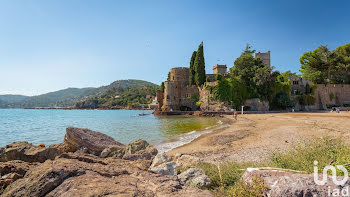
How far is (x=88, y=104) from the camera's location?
119 metres

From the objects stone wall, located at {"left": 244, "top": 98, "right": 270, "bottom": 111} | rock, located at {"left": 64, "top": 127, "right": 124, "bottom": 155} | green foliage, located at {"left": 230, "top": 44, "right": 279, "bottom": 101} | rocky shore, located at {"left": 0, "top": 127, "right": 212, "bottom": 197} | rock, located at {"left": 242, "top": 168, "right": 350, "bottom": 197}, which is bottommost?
rock, located at {"left": 64, "top": 127, "right": 124, "bottom": 155}

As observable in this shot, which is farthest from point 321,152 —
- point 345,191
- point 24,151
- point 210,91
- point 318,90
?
point 318,90

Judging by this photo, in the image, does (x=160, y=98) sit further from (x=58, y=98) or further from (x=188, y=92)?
(x=58, y=98)

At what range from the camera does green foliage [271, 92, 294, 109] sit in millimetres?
34500

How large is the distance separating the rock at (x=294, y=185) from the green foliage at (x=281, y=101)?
1498 inches

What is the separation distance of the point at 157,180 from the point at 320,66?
52.4m

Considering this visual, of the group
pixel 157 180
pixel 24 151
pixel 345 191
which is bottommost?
pixel 24 151

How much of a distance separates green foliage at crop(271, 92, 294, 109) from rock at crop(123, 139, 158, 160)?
35.7m

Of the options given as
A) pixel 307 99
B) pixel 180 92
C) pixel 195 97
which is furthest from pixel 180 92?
pixel 307 99

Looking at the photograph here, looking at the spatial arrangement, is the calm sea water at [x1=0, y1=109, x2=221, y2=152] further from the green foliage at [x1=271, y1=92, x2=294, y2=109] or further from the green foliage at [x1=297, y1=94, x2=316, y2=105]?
the green foliage at [x1=297, y1=94, x2=316, y2=105]

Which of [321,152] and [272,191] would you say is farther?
[321,152]

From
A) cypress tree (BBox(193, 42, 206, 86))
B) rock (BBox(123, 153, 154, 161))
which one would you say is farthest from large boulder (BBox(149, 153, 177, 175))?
cypress tree (BBox(193, 42, 206, 86))

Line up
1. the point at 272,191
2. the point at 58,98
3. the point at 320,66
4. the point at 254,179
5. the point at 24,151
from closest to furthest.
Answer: the point at 272,191
the point at 254,179
the point at 24,151
the point at 320,66
the point at 58,98

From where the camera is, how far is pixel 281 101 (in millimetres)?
34562
